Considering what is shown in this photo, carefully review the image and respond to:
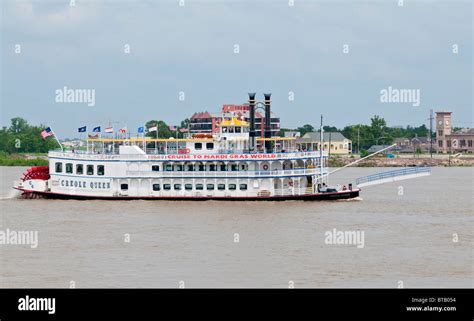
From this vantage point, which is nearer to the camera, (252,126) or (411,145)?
(252,126)

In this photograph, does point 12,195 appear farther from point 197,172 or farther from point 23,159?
point 23,159

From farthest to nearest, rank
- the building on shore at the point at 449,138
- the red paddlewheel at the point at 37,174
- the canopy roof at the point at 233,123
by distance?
the building on shore at the point at 449,138
the red paddlewheel at the point at 37,174
the canopy roof at the point at 233,123

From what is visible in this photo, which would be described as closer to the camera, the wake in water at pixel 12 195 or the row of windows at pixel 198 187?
the row of windows at pixel 198 187

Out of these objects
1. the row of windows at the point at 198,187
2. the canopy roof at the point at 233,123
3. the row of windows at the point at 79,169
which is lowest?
the row of windows at the point at 198,187

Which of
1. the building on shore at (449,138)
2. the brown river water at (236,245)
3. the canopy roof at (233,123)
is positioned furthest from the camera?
the building on shore at (449,138)

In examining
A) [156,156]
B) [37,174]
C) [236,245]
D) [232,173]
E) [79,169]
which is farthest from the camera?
[37,174]

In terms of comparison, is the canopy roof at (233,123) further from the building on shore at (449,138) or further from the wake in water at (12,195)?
the building on shore at (449,138)

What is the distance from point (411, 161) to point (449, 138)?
1025 inches

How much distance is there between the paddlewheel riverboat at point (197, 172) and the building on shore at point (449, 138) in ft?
373

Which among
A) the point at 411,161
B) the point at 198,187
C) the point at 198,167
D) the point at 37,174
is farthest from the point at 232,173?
the point at 411,161

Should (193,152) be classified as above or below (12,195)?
above

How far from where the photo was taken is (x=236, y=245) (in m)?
43.2

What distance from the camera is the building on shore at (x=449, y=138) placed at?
566 feet

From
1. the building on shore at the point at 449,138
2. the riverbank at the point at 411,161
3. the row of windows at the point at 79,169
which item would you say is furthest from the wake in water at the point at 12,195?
the building on shore at the point at 449,138
